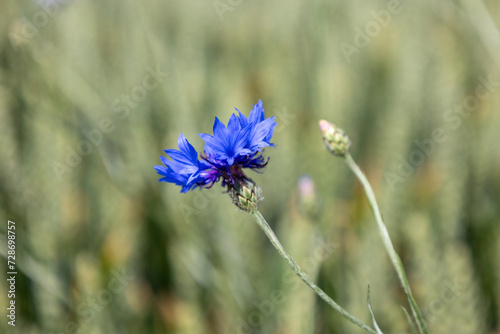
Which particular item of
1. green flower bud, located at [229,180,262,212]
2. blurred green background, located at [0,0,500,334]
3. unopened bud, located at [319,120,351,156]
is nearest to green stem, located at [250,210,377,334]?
green flower bud, located at [229,180,262,212]

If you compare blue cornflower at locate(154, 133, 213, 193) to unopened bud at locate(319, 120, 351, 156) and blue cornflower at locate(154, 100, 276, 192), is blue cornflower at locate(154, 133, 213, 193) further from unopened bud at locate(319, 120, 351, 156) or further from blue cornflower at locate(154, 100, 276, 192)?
unopened bud at locate(319, 120, 351, 156)

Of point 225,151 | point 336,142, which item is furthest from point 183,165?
point 336,142

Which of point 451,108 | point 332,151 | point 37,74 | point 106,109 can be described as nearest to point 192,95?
point 106,109

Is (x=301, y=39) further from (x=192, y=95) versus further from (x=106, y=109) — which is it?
(x=106, y=109)

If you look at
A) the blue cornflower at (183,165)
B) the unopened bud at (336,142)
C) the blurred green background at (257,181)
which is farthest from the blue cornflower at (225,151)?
the blurred green background at (257,181)

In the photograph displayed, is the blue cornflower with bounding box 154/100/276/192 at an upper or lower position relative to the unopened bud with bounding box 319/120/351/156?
upper

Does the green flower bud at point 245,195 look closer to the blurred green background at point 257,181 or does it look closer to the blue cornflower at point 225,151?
the blue cornflower at point 225,151
